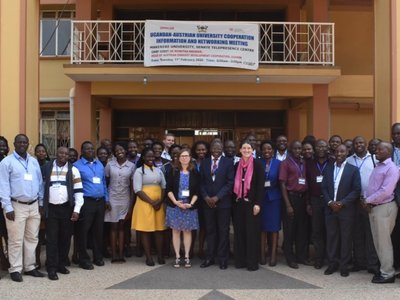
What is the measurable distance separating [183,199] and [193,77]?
14.7ft

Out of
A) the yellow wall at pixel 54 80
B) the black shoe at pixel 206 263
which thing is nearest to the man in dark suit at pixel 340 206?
the black shoe at pixel 206 263

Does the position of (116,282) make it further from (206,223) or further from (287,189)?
(287,189)

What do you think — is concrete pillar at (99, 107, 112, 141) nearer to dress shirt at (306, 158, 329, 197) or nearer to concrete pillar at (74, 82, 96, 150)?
concrete pillar at (74, 82, 96, 150)

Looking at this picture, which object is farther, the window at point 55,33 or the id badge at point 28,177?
the window at point 55,33

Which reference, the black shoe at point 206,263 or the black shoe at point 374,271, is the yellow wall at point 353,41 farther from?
the black shoe at point 206,263

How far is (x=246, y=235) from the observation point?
6.95 metres

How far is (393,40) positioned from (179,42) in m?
4.34

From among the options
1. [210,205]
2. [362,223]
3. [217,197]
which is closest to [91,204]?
[210,205]

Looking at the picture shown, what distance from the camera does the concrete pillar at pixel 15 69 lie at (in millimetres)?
7875

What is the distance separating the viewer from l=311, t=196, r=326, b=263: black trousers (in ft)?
23.1

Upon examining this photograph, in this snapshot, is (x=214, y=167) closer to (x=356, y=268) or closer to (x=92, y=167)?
(x=92, y=167)

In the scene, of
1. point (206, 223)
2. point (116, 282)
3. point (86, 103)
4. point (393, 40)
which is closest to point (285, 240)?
point (206, 223)

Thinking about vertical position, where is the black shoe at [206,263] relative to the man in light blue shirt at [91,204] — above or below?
below

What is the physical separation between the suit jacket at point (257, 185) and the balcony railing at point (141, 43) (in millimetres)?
4224
